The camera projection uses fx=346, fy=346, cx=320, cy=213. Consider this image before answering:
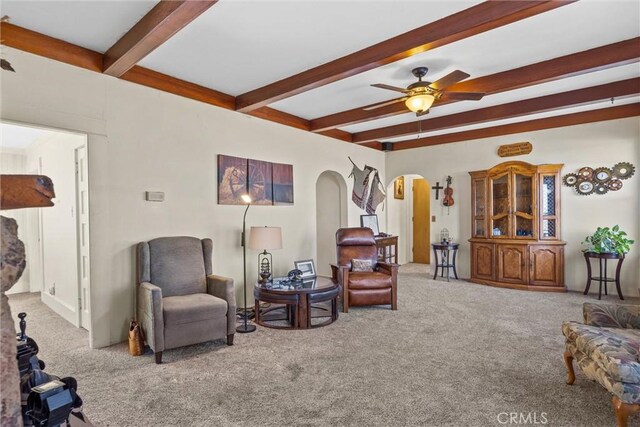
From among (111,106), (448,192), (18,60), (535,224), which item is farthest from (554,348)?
(18,60)

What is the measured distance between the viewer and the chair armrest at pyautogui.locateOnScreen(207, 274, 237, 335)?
3.33 meters

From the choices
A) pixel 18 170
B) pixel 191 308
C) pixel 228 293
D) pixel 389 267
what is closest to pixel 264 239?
pixel 228 293

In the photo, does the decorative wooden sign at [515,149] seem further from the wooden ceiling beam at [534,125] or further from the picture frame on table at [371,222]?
Answer: the picture frame on table at [371,222]

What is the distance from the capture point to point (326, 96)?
4.51m

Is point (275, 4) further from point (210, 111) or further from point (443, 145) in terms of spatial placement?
point (443, 145)

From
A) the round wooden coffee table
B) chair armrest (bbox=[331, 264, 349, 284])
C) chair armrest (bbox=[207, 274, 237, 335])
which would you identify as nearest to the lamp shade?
the round wooden coffee table

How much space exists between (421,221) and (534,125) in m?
3.60

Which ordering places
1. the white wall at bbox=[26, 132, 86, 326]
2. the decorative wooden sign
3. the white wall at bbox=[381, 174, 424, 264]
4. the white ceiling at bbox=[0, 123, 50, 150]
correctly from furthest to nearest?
1. the white wall at bbox=[381, 174, 424, 264]
2. the decorative wooden sign
3. the white ceiling at bbox=[0, 123, 50, 150]
4. the white wall at bbox=[26, 132, 86, 326]

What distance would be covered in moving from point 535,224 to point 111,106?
20.1 ft

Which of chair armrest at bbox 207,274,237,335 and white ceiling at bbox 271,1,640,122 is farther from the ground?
white ceiling at bbox 271,1,640,122

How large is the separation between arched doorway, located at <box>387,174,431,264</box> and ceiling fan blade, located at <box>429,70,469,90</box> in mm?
5117

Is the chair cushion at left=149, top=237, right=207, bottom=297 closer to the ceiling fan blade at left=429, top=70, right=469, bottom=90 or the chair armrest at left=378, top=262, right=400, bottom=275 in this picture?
the chair armrest at left=378, top=262, right=400, bottom=275

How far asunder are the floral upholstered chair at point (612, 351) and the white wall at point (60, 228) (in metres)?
4.74

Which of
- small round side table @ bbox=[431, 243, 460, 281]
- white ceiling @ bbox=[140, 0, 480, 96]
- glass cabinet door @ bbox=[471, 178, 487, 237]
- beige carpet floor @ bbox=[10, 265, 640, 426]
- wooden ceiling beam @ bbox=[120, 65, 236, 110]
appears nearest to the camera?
beige carpet floor @ bbox=[10, 265, 640, 426]
